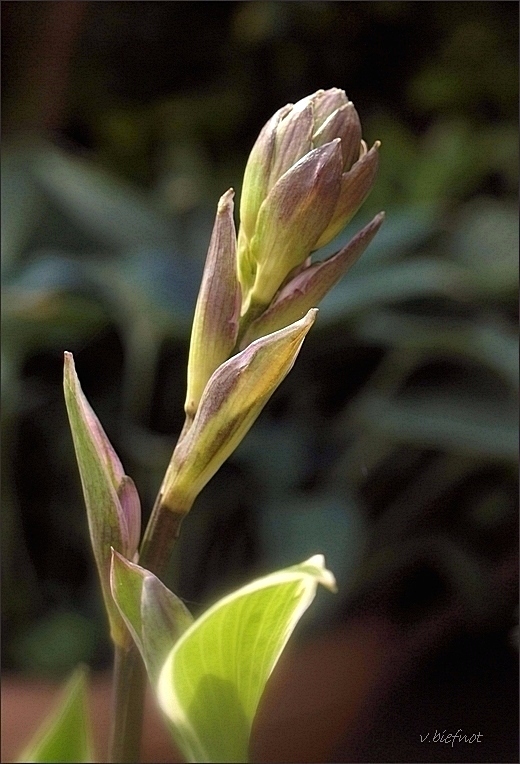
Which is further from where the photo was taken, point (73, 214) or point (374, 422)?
point (73, 214)

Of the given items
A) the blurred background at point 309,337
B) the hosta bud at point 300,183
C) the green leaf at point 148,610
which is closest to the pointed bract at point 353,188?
the hosta bud at point 300,183

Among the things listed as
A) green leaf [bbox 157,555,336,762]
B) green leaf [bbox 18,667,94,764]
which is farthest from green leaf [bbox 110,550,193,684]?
green leaf [bbox 18,667,94,764]

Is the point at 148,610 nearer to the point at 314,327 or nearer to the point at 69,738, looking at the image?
the point at 69,738

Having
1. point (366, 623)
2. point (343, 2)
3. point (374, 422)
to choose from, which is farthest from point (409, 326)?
point (343, 2)

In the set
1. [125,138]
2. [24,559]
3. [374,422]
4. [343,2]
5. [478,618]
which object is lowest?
[478,618]

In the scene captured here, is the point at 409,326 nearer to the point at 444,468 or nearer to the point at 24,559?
the point at 444,468

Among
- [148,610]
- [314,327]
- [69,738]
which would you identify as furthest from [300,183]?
[314,327]

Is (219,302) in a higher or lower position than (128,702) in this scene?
higher
